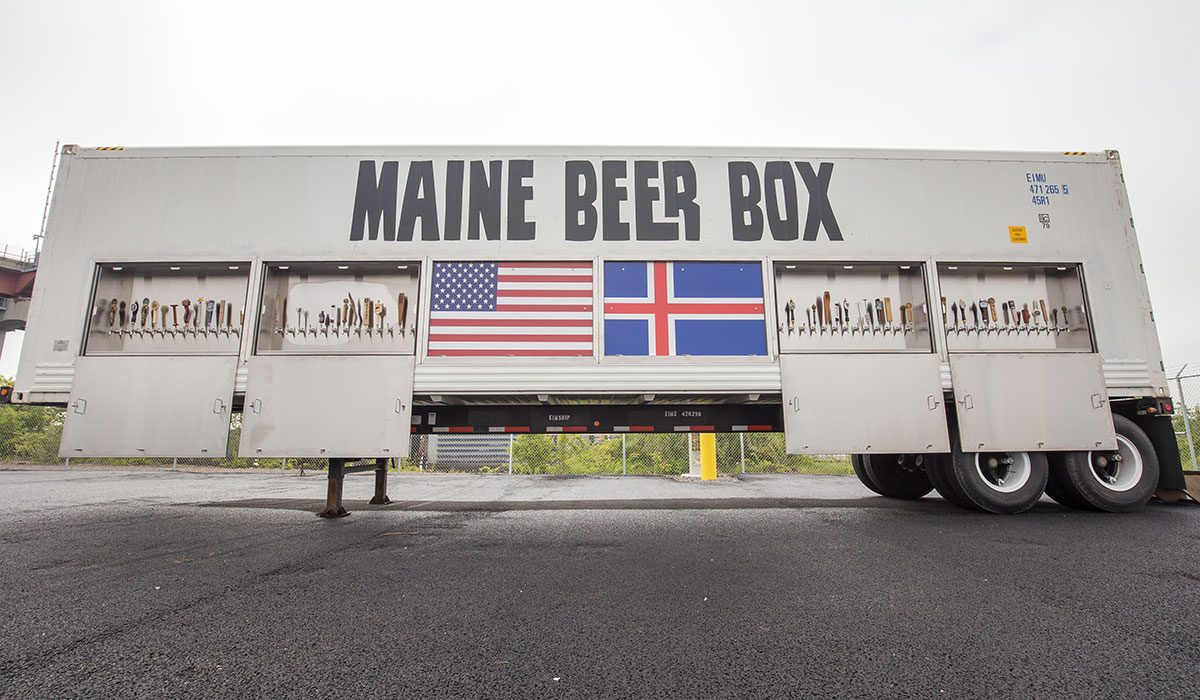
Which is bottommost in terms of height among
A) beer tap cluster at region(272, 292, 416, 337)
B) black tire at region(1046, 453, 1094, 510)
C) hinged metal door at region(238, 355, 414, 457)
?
black tire at region(1046, 453, 1094, 510)

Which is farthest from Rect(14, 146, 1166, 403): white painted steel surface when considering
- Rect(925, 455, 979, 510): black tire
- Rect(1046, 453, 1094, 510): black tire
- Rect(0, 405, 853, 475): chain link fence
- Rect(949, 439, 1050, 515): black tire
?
Rect(0, 405, 853, 475): chain link fence

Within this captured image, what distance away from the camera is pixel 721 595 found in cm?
256

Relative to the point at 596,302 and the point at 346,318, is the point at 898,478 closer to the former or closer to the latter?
the point at 596,302

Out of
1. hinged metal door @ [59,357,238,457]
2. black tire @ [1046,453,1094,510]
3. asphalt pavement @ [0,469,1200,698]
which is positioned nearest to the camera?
asphalt pavement @ [0,469,1200,698]

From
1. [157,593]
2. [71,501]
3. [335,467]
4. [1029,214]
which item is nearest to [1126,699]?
[157,593]

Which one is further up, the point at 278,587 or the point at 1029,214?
the point at 1029,214

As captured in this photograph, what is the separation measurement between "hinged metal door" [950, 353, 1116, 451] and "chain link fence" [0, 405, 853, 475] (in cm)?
837

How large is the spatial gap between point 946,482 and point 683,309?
338 cm

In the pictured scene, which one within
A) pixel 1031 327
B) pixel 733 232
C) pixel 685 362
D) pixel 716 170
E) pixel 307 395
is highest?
pixel 716 170

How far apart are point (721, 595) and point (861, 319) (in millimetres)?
3241

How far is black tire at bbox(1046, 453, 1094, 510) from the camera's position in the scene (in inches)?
194

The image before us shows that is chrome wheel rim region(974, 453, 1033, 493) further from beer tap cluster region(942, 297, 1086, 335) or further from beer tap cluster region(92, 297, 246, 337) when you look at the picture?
beer tap cluster region(92, 297, 246, 337)

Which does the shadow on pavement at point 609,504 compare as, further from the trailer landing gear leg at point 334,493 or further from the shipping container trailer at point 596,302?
the shipping container trailer at point 596,302

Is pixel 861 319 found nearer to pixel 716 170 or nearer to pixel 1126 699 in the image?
pixel 716 170
